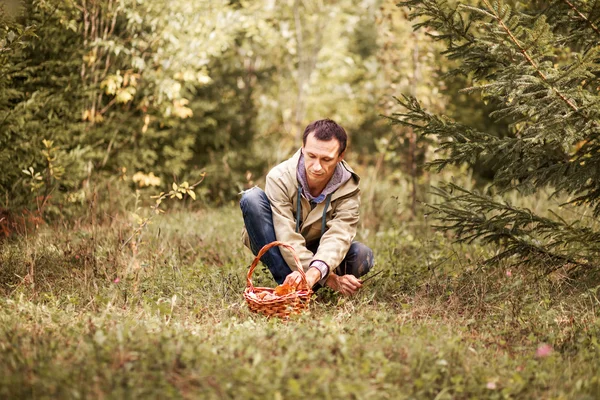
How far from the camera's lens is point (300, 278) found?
3.67 meters

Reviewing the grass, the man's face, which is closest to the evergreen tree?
the grass

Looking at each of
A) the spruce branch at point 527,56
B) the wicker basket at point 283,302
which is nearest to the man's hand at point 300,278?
the wicker basket at point 283,302

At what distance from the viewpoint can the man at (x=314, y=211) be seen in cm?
384

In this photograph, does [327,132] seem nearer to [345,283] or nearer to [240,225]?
[345,283]

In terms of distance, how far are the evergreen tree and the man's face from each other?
0.54m

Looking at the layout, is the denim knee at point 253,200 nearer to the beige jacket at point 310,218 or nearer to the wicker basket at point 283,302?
the beige jacket at point 310,218

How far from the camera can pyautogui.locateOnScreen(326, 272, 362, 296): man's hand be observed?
12.8 ft

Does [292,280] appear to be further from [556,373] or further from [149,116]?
[149,116]

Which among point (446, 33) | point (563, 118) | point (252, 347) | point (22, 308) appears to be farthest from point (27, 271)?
point (563, 118)

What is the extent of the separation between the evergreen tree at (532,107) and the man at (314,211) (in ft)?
1.86

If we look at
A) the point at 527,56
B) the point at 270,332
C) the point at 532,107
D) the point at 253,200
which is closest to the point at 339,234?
the point at 253,200

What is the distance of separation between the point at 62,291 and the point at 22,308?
66cm

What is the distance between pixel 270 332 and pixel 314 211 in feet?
3.85

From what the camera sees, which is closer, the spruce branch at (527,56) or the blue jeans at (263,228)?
the spruce branch at (527,56)
